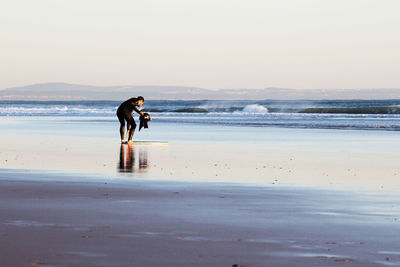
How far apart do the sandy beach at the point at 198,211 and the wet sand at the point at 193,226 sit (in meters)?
0.01

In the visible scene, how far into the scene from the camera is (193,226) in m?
7.91

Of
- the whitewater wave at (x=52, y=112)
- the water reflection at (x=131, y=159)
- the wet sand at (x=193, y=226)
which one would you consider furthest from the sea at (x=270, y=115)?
the wet sand at (x=193, y=226)

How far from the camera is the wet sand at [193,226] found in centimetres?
639

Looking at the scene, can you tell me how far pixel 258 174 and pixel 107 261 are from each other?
25.4 ft

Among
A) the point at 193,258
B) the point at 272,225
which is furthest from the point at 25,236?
the point at 272,225

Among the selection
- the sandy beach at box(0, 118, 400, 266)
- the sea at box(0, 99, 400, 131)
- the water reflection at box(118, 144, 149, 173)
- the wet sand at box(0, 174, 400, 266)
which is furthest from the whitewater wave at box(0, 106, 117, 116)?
the wet sand at box(0, 174, 400, 266)

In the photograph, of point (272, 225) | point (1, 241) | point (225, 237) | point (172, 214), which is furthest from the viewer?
point (172, 214)

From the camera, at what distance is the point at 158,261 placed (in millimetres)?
6219

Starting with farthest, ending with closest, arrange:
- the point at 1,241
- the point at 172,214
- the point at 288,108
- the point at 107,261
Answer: the point at 288,108
the point at 172,214
the point at 1,241
the point at 107,261

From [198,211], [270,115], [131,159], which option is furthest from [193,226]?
[270,115]

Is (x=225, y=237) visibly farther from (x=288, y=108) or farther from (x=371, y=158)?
(x=288, y=108)

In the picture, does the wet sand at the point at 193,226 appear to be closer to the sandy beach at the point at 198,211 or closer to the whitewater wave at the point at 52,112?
the sandy beach at the point at 198,211

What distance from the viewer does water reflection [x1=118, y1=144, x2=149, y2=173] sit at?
14749 millimetres

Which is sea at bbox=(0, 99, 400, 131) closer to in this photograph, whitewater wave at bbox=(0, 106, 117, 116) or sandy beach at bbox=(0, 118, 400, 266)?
whitewater wave at bbox=(0, 106, 117, 116)
